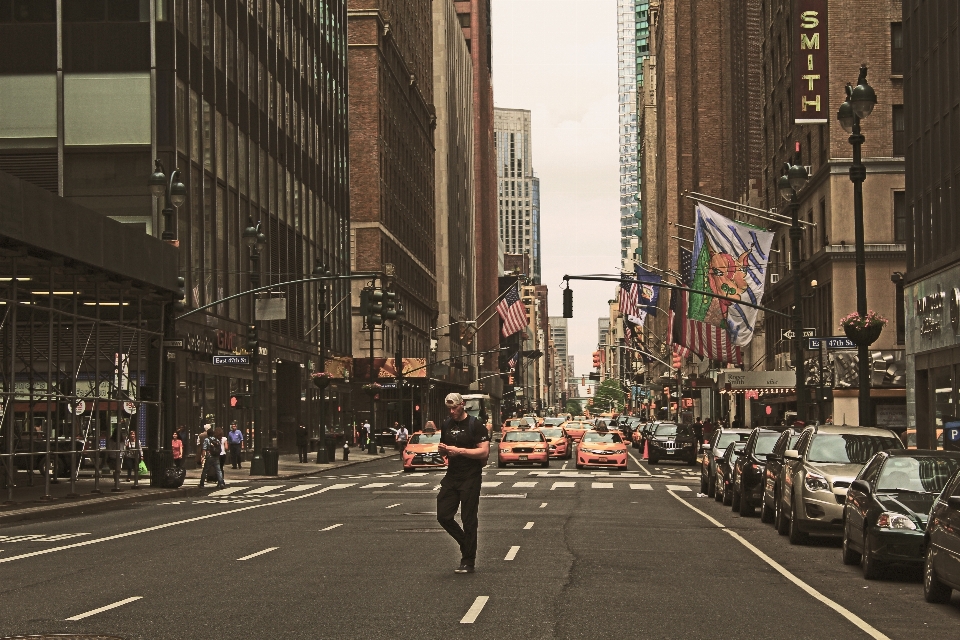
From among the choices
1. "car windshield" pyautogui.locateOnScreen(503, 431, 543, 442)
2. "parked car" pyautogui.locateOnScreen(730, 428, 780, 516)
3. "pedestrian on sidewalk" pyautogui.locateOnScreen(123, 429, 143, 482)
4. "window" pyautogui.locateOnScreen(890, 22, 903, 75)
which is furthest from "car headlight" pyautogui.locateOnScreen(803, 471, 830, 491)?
"window" pyautogui.locateOnScreen(890, 22, 903, 75)

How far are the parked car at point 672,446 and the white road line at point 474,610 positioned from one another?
45.5 metres

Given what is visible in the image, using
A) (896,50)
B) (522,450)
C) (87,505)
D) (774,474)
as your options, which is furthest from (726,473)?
(896,50)

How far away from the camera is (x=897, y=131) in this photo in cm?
5650

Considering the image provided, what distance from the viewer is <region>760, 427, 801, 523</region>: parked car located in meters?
23.0

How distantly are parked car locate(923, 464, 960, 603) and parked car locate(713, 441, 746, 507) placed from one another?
15.0 m

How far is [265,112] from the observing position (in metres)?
63.9

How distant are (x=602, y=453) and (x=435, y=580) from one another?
117 ft

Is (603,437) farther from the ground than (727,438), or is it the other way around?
(727,438)

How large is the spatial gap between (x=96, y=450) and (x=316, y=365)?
42.4m

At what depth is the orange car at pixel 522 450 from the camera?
52031mm

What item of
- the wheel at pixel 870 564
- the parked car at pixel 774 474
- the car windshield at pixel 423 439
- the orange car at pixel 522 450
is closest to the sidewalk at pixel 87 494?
the car windshield at pixel 423 439

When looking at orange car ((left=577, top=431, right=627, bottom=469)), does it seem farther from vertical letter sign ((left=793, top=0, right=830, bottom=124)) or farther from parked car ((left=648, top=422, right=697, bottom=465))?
vertical letter sign ((left=793, top=0, right=830, bottom=124))

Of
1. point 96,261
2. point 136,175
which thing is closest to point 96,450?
point 96,261

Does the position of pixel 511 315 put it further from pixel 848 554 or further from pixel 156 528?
pixel 848 554
